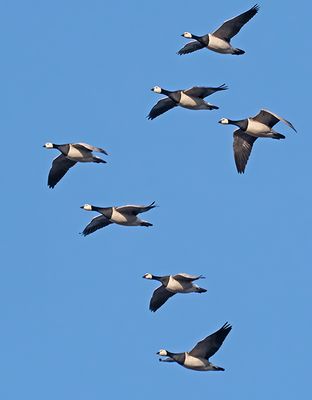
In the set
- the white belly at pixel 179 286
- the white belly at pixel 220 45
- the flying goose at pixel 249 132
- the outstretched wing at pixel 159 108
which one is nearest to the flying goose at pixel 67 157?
the outstretched wing at pixel 159 108

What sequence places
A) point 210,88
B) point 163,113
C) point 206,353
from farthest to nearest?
point 163,113, point 210,88, point 206,353

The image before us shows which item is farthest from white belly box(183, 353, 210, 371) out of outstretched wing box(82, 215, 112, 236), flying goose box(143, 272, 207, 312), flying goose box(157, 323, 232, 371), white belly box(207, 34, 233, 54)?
white belly box(207, 34, 233, 54)

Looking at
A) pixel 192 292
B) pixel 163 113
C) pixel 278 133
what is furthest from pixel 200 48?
pixel 192 292

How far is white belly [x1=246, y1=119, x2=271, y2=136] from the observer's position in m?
37.5

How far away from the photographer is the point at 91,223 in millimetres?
39625

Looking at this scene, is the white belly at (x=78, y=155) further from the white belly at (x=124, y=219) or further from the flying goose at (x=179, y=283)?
the flying goose at (x=179, y=283)

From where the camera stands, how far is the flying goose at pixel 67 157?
37406 mm

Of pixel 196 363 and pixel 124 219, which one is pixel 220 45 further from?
pixel 196 363

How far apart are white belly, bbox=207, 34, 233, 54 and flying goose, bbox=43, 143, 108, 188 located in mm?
3953

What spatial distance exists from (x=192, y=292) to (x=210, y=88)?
4914 mm

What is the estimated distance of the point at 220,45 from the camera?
37.9 m

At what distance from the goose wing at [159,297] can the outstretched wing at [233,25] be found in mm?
6381

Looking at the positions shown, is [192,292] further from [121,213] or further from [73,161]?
[73,161]

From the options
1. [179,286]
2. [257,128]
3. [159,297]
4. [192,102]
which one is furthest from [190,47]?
[179,286]
